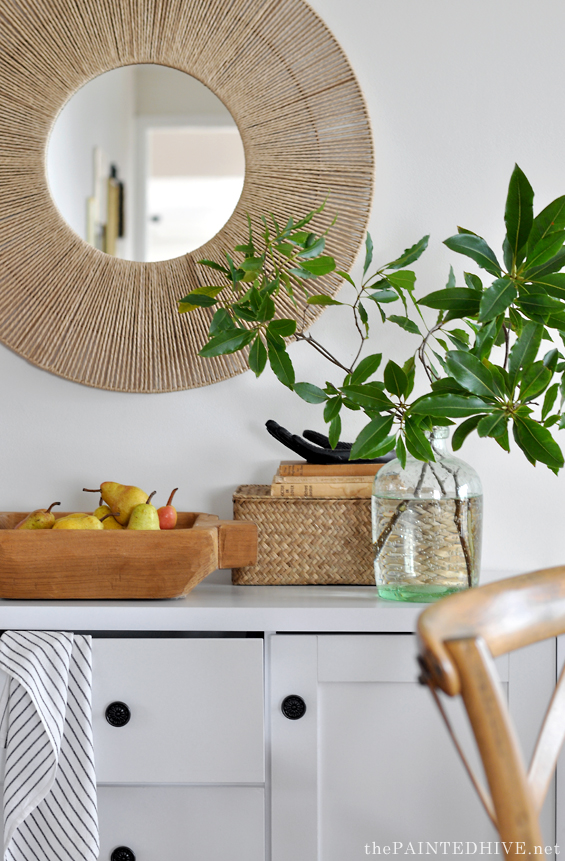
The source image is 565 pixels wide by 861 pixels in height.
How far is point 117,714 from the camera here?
1018 millimetres

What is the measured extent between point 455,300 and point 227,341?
344 mm

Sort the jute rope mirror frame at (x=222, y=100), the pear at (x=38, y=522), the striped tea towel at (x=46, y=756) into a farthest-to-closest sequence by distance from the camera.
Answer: the jute rope mirror frame at (x=222, y=100) < the pear at (x=38, y=522) < the striped tea towel at (x=46, y=756)

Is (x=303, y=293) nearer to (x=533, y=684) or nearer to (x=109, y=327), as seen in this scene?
(x=109, y=327)

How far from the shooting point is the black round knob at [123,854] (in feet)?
3.34

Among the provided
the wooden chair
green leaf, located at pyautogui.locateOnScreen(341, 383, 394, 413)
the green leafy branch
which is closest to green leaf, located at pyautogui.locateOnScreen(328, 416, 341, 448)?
the green leafy branch

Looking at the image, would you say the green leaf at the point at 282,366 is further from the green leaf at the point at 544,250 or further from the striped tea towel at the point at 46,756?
the striped tea towel at the point at 46,756

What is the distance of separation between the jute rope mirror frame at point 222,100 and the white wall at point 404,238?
0.05 m

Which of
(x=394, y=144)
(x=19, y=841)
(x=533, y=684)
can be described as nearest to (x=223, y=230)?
(x=394, y=144)

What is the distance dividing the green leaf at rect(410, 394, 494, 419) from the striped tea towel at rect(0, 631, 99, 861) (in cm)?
59

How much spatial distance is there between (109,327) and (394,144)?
0.65m

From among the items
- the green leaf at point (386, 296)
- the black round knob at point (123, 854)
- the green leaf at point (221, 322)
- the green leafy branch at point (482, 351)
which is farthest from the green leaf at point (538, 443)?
the black round knob at point (123, 854)

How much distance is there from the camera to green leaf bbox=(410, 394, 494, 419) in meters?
0.98

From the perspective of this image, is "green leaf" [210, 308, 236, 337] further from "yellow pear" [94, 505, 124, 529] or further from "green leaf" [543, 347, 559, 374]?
"green leaf" [543, 347, 559, 374]

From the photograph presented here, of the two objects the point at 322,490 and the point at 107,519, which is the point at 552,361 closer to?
the point at 322,490
